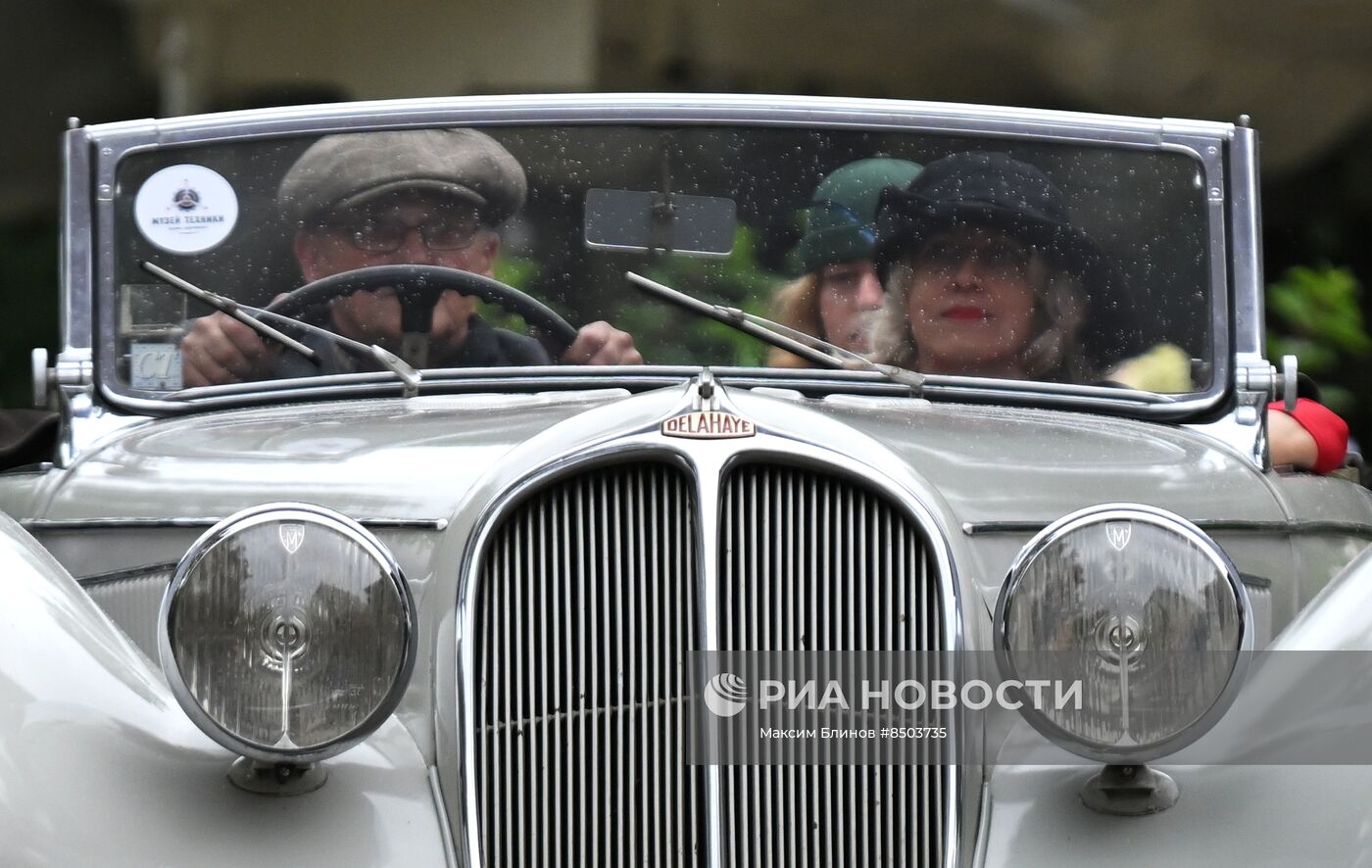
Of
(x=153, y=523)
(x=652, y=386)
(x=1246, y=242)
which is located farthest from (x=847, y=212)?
(x=153, y=523)

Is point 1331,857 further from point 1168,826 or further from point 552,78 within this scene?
point 552,78

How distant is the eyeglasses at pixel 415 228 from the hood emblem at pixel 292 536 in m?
1.08

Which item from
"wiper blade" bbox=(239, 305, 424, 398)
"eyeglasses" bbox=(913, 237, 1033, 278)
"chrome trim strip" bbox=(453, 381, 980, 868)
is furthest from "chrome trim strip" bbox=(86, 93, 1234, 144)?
"chrome trim strip" bbox=(453, 381, 980, 868)

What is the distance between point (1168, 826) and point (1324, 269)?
6451 millimetres

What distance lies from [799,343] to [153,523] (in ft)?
3.61

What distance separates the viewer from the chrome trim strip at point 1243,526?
263 cm

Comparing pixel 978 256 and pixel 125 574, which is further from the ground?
pixel 978 256

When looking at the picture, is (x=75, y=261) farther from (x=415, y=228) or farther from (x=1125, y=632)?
(x=1125, y=632)

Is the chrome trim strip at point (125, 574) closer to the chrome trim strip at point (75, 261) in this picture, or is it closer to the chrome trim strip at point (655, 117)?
the chrome trim strip at point (75, 261)

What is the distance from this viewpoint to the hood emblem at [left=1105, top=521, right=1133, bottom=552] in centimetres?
217

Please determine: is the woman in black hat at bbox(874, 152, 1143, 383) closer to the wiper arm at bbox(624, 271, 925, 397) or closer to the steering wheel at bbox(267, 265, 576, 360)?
the wiper arm at bbox(624, 271, 925, 397)

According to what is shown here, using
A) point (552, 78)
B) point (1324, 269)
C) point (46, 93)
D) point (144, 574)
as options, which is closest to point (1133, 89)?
point (1324, 269)

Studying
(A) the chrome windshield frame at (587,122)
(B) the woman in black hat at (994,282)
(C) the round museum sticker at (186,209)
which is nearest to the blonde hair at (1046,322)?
(B) the woman in black hat at (994,282)

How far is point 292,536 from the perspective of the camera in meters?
2.16
